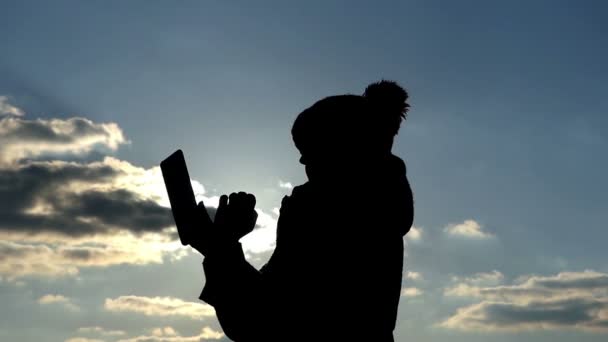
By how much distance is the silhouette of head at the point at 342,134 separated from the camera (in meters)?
5.62

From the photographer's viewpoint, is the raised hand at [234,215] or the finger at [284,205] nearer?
the raised hand at [234,215]

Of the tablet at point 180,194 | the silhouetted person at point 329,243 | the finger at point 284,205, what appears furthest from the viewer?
the finger at point 284,205

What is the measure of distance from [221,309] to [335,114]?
163cm

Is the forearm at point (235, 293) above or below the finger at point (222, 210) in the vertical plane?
below

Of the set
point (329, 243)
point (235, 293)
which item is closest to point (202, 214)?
point (235, 293)

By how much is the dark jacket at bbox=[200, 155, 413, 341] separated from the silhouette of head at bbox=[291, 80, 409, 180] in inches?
5.3

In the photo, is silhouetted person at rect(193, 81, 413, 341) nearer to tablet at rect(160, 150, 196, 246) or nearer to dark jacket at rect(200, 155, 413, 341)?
dark jacket at rect(200, 155, 413, 341)

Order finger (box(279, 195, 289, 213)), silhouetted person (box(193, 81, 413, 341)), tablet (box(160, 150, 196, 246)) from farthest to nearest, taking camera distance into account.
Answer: finger (box(279, 195, 289, 213))
silhouetted person (box(193, 81, 413, 341))
tablet (box(160, 150, 196, 246))

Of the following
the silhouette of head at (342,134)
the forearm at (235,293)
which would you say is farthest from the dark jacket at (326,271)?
the silhouette of head at (342,134)

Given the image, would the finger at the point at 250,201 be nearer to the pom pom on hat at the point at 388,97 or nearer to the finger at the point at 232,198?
the finger at the point at 232,198

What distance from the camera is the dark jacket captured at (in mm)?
5145

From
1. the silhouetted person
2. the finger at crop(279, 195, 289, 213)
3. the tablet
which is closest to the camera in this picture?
the tablet

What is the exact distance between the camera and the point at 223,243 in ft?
16.6

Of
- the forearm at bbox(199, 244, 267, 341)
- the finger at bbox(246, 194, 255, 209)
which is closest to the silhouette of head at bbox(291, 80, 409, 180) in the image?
the finger at bbox(246, 194, 255, 209)
